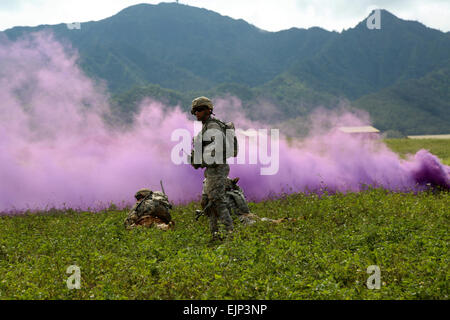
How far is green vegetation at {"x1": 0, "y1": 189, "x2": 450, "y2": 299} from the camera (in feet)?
20.8

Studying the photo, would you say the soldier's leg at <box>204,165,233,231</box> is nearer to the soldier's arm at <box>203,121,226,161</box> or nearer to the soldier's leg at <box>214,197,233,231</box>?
the soldier's leg at <box>214,197,233,231</box>

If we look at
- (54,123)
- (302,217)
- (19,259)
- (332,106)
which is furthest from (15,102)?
(332,106)

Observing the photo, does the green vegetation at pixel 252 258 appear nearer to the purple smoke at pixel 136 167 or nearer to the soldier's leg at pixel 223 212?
the soldier's leg at pixel 223 212

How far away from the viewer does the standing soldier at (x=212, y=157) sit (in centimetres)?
1026

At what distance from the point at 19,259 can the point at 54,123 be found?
15.9 m

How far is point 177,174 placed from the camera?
1855 cm

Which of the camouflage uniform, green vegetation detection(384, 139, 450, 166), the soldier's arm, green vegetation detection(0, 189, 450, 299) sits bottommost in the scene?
green vegetation detection(0, 189, 450, 299)

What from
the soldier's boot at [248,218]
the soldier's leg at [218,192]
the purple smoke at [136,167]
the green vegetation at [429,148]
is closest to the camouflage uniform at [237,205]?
the soldier's boot at [248,218]

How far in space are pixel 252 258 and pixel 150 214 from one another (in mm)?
5076

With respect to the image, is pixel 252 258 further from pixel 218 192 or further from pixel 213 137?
pixel 213 137

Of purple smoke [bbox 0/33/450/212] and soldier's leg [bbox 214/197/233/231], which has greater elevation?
purple smoke [bbox 0/33/450/212]

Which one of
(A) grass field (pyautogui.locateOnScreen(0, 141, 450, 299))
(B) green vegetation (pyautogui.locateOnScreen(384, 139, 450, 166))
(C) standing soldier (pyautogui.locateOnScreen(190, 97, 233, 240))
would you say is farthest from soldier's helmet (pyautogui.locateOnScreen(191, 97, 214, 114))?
(B) green vegetation (pyautogui.locateOnScreen(384, 139, 450, 166))

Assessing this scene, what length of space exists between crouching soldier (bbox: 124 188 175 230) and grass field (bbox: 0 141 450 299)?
0.34m
